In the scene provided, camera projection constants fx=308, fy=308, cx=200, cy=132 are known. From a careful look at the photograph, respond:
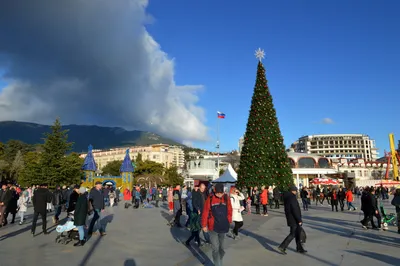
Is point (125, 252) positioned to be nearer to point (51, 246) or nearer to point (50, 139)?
point (51, 246)

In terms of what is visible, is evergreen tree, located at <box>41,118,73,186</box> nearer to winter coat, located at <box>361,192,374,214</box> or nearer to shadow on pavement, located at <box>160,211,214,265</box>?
shadow on pavement, located at <box>160,211,214,265</box>

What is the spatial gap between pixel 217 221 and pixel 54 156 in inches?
1342

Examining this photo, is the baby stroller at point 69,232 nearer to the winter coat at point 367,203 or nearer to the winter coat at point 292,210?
the winter coat at point 292,210

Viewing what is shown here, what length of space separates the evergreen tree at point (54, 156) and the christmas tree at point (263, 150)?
68.2 ft

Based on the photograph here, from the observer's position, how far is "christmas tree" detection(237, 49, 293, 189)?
2538 centimetres

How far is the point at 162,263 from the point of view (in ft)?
21.2

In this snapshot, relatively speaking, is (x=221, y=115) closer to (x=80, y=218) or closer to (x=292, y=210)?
(x=80, y=218)

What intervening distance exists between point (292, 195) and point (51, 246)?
6.58 metres

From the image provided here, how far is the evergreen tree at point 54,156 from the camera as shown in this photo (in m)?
34.0

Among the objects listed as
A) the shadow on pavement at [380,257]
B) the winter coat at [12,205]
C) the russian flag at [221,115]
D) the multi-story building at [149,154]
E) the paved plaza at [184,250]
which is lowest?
the paved plaza at [184,250]

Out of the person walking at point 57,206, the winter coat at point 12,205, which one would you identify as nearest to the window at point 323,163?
the person walking at point 57,206

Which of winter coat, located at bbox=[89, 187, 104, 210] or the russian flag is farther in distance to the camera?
the russian flag

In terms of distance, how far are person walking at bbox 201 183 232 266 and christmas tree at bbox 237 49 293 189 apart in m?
20.0

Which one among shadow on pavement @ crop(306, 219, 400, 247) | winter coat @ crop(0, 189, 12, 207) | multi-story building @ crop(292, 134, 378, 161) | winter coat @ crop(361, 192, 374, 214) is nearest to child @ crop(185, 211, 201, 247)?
shadow on pavement @ crop(306, 219, 400, 247)
